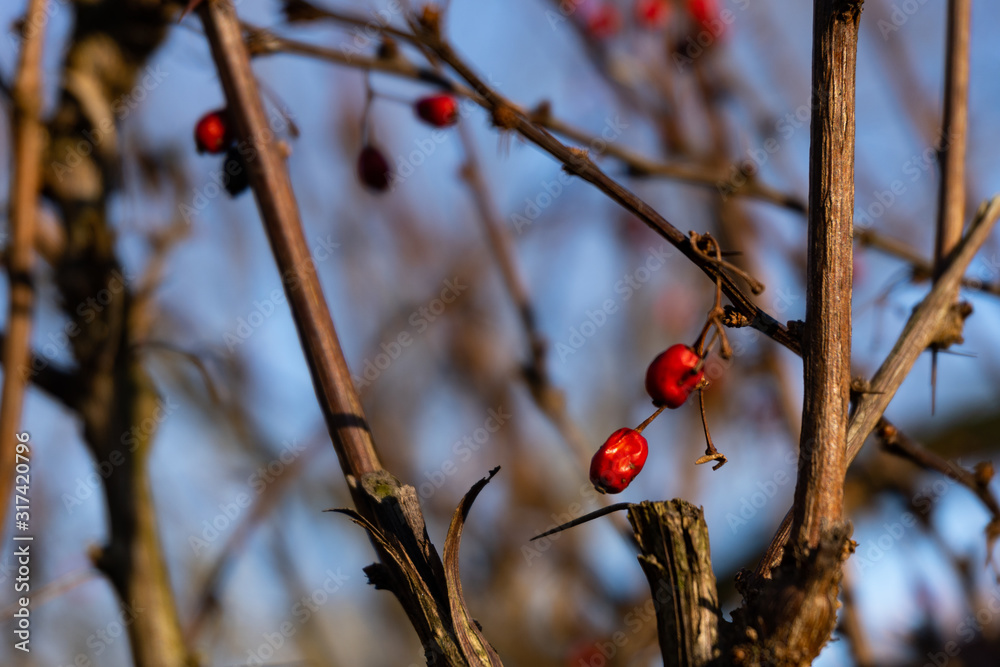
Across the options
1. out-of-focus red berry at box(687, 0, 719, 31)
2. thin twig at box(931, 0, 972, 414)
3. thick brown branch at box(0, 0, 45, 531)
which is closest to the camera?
thin twig at box(931, 0, 972, 414)

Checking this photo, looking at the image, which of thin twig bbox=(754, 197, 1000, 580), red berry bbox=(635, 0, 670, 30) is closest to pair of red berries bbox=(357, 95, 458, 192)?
thin twig bbox=(754, 197, 1000, 580)

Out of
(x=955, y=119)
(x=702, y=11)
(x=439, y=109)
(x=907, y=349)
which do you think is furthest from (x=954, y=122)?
(x=702, y=11)

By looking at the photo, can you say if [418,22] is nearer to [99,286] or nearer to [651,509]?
[651,509]

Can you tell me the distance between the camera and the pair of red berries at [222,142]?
1.29 meters

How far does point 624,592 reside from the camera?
281cm

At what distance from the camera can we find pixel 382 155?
64.7 inches

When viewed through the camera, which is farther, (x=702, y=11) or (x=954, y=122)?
(x=702, y=11)

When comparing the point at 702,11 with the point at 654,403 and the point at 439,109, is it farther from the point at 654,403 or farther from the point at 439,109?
the point at 654,403

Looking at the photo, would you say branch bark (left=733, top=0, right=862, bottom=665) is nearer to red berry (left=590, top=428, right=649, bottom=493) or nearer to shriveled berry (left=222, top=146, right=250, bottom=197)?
red berry (left=590, top=428, right=649, bottom=493)

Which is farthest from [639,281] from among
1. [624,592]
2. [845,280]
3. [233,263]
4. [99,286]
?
[845,280]

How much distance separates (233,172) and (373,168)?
38 centimetres

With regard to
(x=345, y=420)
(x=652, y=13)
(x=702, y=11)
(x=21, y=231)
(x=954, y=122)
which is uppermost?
(x=652, y=13)

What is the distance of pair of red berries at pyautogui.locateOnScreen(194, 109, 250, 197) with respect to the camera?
1294 mm

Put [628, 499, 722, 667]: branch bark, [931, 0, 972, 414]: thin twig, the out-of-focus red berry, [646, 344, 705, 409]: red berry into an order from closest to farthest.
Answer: [628, 499, 722, 667]: branch bark → [646, 344, 705, 409]: red berry → [931, 0, 972, 414]: thin twig → the out-of-focus red berry
